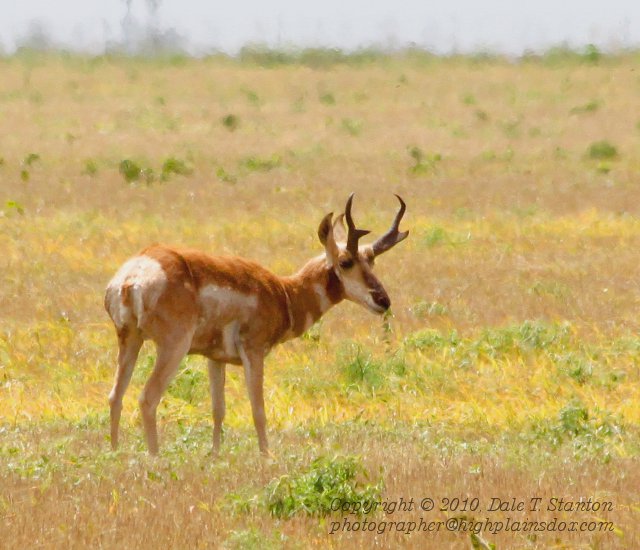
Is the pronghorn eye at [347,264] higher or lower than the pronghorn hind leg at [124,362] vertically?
higher

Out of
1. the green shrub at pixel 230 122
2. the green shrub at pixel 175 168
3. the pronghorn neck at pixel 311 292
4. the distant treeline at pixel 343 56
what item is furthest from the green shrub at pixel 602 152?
the distant treeline at pixel 343 56

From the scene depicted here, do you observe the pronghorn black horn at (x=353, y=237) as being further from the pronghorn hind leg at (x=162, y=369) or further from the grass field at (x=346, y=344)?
the pronghorn hind leg at (x=162, y=369)

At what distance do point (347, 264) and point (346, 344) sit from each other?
3.18 m

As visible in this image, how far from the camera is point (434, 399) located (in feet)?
43.0

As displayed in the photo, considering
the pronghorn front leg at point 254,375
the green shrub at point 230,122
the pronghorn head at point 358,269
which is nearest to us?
the pronghorn front leg at point 254,375

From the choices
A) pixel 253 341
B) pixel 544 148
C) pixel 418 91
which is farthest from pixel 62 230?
pixel 418 91

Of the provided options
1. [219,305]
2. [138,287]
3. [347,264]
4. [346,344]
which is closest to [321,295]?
[347,264]

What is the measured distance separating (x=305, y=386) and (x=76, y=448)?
314 cm

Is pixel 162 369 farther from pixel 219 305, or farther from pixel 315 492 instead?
pixel 315 492

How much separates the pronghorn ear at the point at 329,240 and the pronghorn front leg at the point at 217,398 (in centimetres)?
118

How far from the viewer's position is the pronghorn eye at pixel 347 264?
11555mm

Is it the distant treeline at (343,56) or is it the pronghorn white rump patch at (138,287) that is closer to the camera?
the pronghorn white rump patch at (138,287)

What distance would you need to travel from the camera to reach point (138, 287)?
1033 cm

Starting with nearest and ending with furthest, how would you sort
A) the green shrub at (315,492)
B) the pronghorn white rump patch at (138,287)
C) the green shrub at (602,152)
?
the green shrub at (315,492), the pronghorn white rump patch at (138,287), the green shrub at (602,152)
